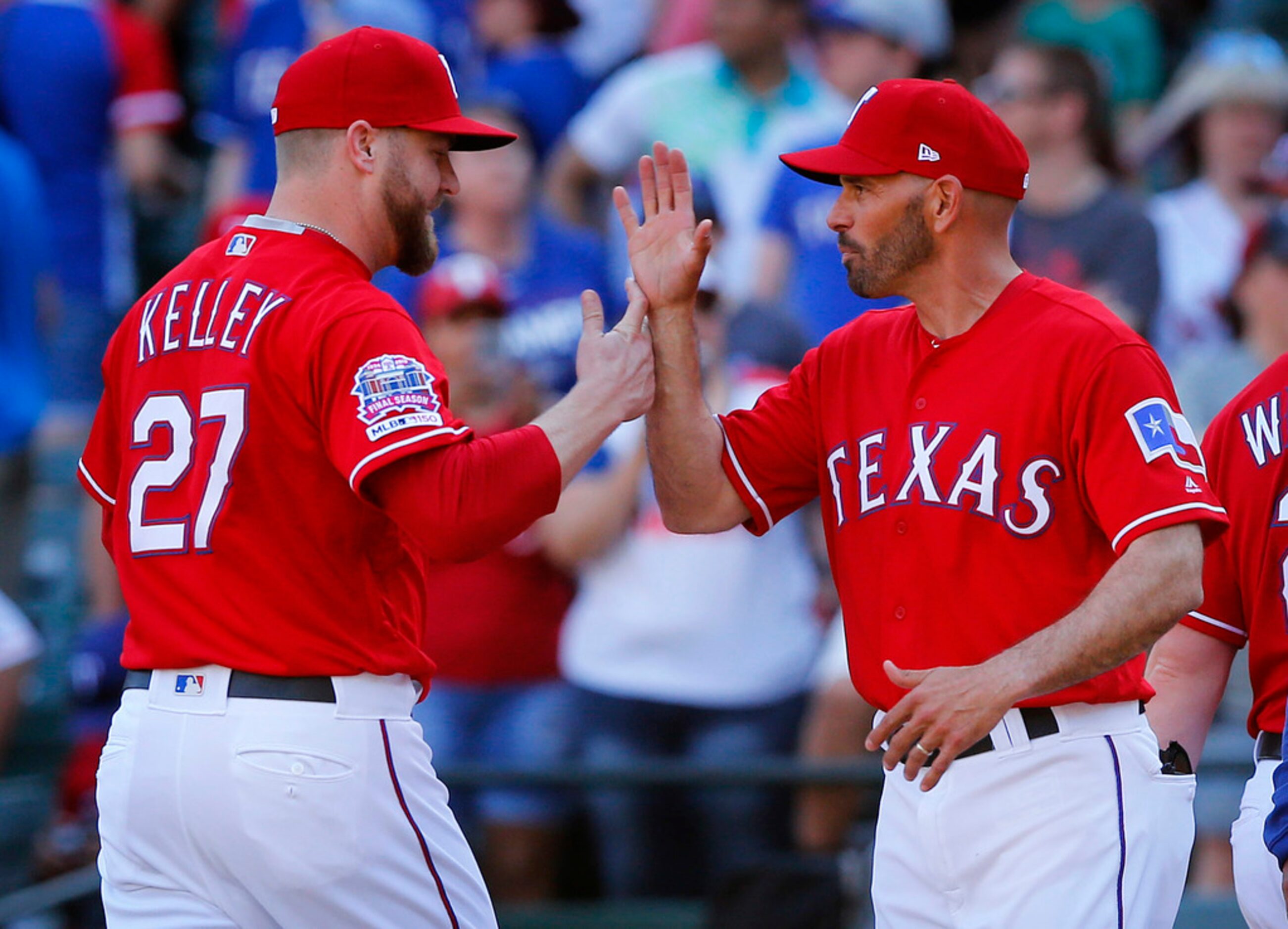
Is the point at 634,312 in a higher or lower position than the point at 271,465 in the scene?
higher

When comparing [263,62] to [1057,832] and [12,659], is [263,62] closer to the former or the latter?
[12,659]

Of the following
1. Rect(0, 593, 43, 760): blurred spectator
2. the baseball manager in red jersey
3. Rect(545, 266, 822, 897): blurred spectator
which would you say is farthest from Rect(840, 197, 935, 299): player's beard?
Rect(0, 593, 43, 760): blurred spectator

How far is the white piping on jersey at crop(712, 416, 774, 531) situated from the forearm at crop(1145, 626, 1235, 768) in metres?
0.84

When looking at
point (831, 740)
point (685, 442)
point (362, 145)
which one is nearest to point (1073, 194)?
point (831, 740)

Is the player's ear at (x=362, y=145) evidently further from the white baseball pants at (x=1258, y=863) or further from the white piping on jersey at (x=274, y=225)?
the white baseball pants at (x=1258, y=863)

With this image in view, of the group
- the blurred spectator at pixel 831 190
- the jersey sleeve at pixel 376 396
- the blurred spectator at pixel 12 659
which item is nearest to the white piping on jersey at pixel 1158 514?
the jersey sleeve at pixel 376 396

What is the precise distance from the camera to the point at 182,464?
129 inches

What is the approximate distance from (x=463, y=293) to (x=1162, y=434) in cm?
314

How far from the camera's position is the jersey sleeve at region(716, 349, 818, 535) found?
144 inches

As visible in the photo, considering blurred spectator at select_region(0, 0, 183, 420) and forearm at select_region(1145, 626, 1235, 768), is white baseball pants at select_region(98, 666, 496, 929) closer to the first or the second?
forearm at select_region(1145, 626, 1235, 768)

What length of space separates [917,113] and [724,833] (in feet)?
10.1

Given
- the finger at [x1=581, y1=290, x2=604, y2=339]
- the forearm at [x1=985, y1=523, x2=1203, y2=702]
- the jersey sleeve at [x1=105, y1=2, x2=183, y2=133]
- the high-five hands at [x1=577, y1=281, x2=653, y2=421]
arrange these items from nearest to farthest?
1. the forearm at [x1=985, y1=523, x2=1203, y2=702]
2. the high-five hands at [x1=577, y1=281, x2=653, y2=421]
3. the finger at [x1=581, y1=290, x2=604, y2=339]
4. the jersey sleeve at [x1=105, y1=2, x2=183, y2=133]

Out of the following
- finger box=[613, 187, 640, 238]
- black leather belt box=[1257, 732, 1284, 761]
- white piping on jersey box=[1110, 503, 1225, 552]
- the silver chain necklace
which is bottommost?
black leather belt box=[1257, 732, 1284, 761]

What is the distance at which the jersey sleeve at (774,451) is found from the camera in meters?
3.66
